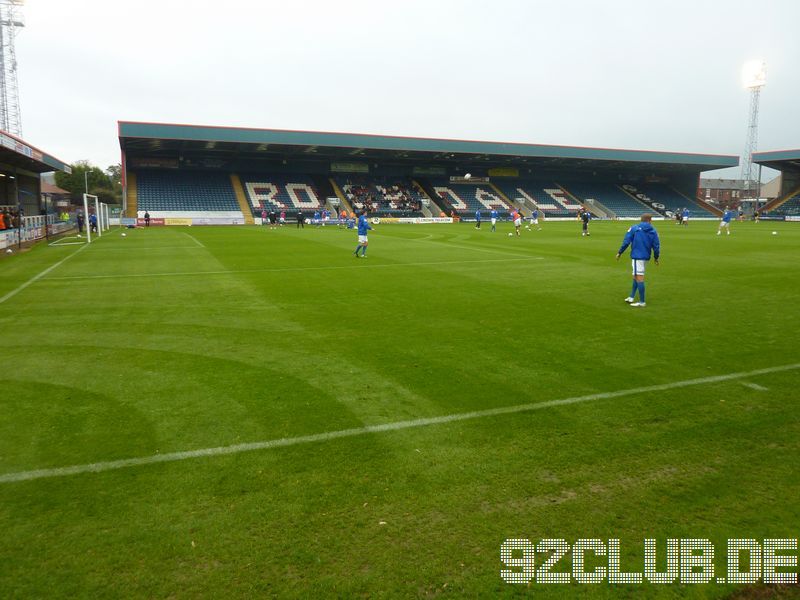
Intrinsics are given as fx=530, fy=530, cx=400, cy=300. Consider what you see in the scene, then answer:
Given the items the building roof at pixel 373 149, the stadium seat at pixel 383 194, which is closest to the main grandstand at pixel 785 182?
the building roof at pixel 373 149

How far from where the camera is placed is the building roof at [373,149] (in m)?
49.2

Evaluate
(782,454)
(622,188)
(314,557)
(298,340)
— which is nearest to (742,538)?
(782,454)

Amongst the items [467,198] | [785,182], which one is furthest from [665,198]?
[467,198]

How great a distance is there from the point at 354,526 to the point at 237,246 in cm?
2503

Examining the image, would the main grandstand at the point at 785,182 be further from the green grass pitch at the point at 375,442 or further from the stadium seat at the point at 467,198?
the green grass pitch at the point at 375,442

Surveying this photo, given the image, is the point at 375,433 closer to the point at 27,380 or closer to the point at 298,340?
the point at 298,340

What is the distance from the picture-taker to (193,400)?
20.0 ft

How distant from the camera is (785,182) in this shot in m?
72.9

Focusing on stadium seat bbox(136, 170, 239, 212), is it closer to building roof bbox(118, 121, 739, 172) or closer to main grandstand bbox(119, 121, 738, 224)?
main grandstand bbox(119, 121, 738, 224)

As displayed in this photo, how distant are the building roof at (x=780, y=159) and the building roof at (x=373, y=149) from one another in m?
3.52

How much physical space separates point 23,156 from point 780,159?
3000 inches

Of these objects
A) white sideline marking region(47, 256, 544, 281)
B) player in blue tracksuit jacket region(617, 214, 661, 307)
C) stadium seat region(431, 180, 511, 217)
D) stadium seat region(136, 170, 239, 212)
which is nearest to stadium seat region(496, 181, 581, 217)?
stadium seat region(431, 180, 511, 217)

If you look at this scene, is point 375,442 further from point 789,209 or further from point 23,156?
point 789,209

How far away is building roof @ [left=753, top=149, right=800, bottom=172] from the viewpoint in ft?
207
